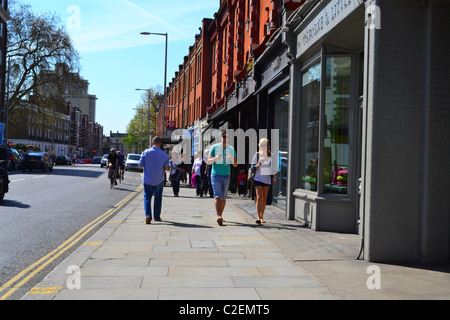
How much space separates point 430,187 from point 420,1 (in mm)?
2345

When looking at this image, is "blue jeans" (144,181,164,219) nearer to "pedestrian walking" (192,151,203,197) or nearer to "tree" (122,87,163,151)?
"pedestrian walking" (192,151,203,197)

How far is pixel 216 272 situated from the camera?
210 inches

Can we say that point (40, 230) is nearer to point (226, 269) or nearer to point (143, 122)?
point (226, 269)

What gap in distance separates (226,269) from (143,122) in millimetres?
90144

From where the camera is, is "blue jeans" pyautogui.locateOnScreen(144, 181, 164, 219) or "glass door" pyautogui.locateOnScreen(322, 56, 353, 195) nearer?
"glass door" pyautogui.locateOnScreen(322, 56, 353, 195)

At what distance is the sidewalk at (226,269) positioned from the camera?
4.43 meters

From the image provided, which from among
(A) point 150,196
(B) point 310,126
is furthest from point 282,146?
(A) point 150,196

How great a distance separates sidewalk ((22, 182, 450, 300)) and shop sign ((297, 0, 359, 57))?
355 cm

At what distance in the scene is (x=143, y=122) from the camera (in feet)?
308

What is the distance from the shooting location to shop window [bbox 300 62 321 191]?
31.4 feet

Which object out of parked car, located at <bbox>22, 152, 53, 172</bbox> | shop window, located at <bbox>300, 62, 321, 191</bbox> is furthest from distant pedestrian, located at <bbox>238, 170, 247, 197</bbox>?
parked car, located at <bbox>22, 152, 53, 172</bbox>

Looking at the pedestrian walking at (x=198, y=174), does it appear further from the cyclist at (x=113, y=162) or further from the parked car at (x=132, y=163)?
the parked car at (x=132, y=163)
